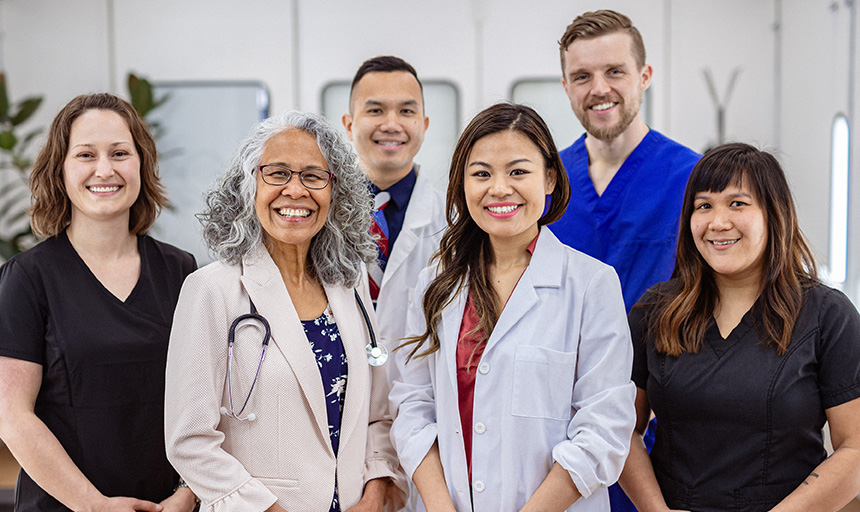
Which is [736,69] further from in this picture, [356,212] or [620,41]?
[356,212]

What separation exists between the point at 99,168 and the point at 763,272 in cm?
170

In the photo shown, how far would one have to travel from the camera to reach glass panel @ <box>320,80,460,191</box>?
16.0 ft

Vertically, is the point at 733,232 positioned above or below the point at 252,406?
above

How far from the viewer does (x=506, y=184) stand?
1633 millimetres

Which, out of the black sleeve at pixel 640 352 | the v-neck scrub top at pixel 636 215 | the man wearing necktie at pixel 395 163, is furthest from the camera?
the man wearing necktie at pixel 395 163

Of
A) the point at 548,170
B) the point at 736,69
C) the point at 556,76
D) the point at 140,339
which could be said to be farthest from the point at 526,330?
the point at 736,69

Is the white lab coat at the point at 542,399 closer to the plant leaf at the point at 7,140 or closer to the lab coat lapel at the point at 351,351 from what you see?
the lab coat lapel at the point at 351,351

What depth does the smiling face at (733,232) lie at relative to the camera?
66.7 inches

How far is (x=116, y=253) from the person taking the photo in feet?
6.23

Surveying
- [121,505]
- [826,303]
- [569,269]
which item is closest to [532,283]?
[569,269]

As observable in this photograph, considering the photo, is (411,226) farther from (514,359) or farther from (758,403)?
(758,403)

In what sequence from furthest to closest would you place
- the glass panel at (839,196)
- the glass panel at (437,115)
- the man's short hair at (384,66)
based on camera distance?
the glass panel at (437,115), the glass panel at (839,196), the man's short hair at (384,66)

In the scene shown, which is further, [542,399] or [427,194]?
[427,194]

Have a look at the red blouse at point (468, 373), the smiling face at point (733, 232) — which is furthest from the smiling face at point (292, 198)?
the smiling face at point (733, 232)
